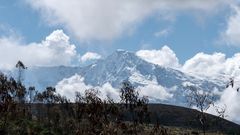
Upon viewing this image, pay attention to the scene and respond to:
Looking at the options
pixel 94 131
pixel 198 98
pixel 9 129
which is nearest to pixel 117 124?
pixel 94 131

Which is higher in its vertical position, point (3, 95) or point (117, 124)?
point (3, 95)

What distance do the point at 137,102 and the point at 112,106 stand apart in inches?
438

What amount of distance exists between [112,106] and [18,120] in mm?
39245

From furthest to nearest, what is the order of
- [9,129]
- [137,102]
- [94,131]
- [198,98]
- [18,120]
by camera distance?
[18,120] → [198,98] → [9,129] → [137,102] → [94,131]

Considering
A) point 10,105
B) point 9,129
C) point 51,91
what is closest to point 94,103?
point 10,105

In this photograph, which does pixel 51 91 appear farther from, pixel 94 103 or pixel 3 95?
pixel 94 103

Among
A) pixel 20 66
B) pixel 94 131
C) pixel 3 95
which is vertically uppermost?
pixel 20 66

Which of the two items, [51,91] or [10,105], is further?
[51,91]

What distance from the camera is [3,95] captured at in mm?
57188

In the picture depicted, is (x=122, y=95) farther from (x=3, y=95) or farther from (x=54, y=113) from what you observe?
(x=54, y=113)

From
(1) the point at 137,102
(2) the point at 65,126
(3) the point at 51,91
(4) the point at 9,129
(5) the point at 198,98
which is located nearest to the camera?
(1) the point at 137,102

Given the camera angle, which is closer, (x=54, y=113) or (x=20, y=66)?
(x=20, y=66)

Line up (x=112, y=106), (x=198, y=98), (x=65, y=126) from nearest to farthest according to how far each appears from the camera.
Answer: (x=112, y=106) < (x=198, y=98) < (x=65, y=126)

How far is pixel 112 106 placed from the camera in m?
54.3
